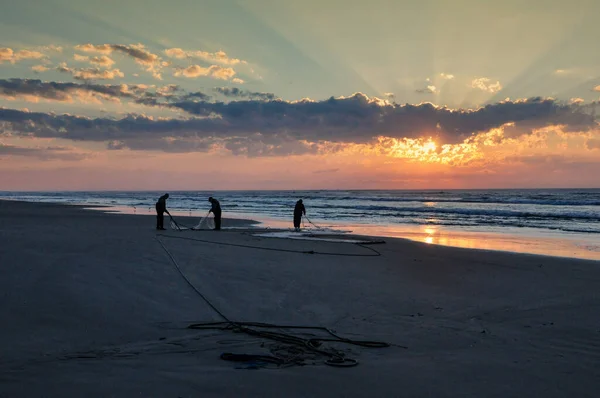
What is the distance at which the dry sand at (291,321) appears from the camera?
4590 mm

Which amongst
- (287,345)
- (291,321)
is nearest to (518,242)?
(291,321)

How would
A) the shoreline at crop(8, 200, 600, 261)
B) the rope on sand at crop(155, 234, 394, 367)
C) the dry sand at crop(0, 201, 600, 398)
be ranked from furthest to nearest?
the shoreline at crop(8, 200, 600, 261) → the rope on sand at crop(155, 234, 394, 367) → the dry sand at crop(0, 201, 600, 398)

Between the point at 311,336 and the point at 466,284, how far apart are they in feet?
16.5

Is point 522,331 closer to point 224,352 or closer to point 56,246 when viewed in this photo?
point 224,352

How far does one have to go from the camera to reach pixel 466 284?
32.8ft

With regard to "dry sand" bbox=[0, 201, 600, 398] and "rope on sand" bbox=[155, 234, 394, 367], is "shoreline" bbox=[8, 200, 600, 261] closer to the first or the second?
"dry sand" bbox=[0, 201, 600, 398]

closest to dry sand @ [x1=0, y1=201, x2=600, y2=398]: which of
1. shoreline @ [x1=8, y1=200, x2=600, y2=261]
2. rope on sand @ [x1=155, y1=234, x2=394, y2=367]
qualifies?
rope on sand @ [x1=155, y1=234, x2=394, y2=367]

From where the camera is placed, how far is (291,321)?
23.3 ft

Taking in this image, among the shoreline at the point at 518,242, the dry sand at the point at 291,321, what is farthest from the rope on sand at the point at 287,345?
the shoreline at the point at 518,242

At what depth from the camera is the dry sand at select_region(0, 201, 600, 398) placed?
4.59 meters

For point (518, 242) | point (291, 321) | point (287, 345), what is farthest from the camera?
point (518, 242)

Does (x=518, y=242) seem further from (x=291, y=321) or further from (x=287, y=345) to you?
(x=287, y=345)

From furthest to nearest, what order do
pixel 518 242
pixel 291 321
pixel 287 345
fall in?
pixel 518 242 → pixel 291 321 → pixel 287 345

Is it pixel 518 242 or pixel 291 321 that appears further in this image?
pixel 518 242
